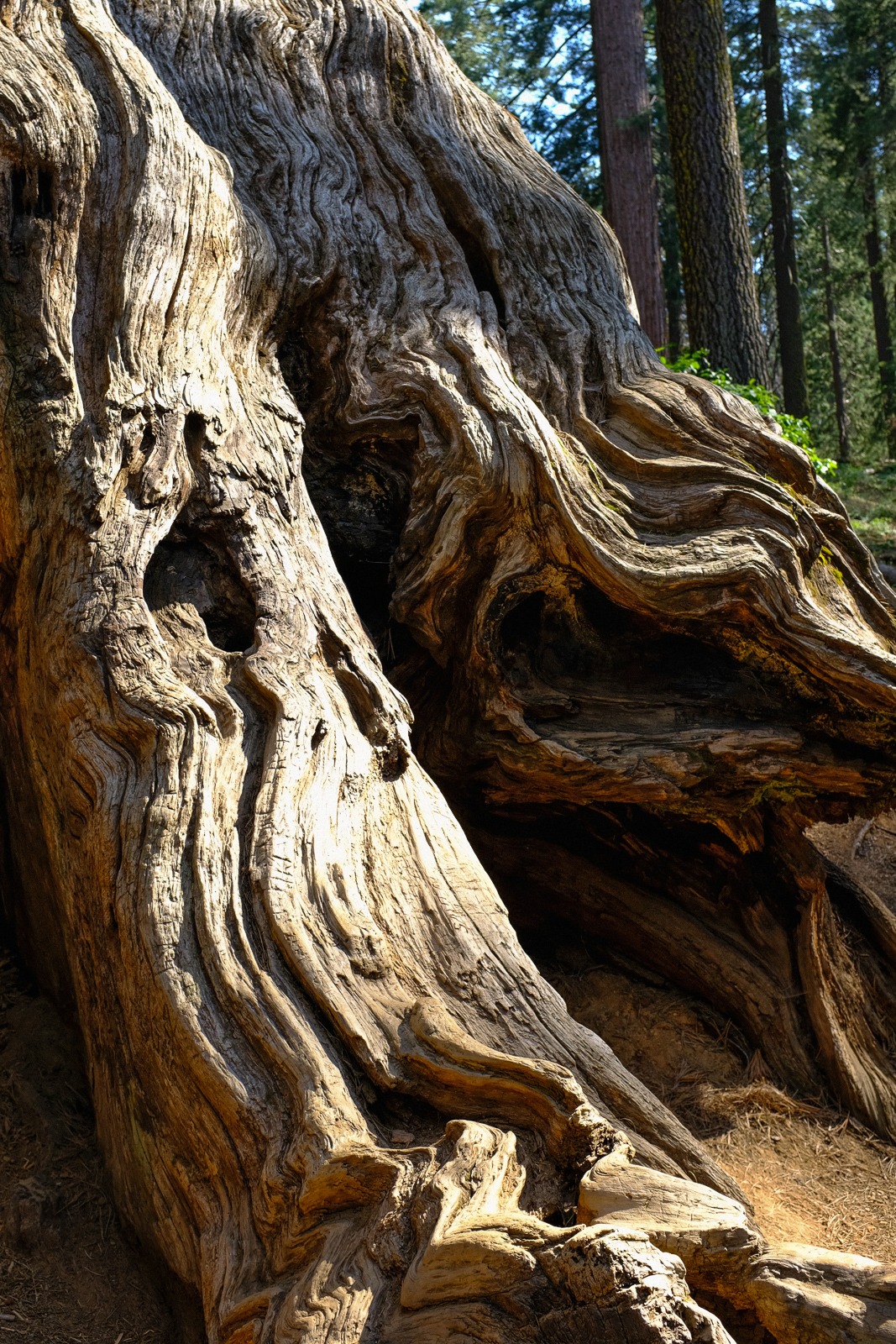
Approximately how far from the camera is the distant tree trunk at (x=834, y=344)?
928 inches

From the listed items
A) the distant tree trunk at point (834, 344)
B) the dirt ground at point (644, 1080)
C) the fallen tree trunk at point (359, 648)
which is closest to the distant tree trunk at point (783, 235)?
the distant tree trunk at point (834, 344)

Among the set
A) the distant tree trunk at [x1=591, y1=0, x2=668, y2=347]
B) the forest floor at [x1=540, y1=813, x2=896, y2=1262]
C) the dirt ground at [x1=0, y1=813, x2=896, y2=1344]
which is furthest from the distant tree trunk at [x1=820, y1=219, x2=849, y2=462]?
the dirt ground at [x1=0, y1=813, x2=896, y2=1344]

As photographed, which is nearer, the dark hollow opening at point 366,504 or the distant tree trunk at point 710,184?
the dark hollow opening at point 366,504

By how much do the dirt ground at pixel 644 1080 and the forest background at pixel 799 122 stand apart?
7.31 meters

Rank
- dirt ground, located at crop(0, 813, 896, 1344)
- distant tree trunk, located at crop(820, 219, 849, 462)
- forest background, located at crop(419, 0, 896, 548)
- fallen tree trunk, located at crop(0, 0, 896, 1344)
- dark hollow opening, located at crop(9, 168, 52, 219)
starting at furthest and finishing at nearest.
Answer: distant tree trunk, located at crop(820, 219, 849, 462), forest background, located at crop(419, 0, 896, 548), dark hollow opening, located at crop(9, 168, 52, 219), dirt ground, located at crop(0, 813, 896, 1344), fallen tree trunk, located at crop(0, 0, 896, 1344)

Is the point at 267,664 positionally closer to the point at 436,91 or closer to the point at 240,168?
the point at 240,168

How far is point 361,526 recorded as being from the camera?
4.40 meters

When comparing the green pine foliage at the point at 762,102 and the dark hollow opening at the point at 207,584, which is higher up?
the green pine foliage at the point at 762,102

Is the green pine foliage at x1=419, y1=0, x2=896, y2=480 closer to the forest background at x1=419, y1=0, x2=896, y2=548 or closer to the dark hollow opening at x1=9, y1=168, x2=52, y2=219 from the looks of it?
the forest background at x1=419, y1=0, x2=896, y2=548

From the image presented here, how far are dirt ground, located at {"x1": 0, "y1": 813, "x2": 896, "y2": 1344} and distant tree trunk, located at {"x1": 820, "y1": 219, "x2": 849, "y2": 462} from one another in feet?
67.2

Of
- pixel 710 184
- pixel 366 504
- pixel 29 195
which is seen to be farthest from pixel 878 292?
pixel 29 195

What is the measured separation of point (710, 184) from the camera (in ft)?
28.1

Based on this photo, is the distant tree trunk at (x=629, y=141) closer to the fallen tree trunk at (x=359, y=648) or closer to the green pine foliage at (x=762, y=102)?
the green pine foliage at (x=762, y=102)

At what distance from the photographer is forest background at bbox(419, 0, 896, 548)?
1441 centimetres
